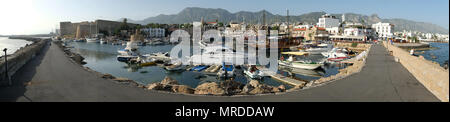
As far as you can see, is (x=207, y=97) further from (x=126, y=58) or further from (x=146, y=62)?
(x=126, y=58)

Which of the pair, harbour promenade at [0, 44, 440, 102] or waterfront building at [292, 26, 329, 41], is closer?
harbour promenade at [0, 44, 440, 102]

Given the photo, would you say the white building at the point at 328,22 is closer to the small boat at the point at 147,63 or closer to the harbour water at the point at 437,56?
the harbour water at the point at 437,56

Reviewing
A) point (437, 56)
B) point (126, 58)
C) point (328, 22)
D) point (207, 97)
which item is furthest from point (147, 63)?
point (328, 22)

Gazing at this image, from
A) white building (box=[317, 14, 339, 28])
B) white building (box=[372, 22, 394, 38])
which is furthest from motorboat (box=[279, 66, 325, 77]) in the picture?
white building (box=[372, 22, 394, 38])

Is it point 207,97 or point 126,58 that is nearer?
point 207,97

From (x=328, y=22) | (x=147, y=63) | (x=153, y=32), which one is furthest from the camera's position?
(x=153, y=32)

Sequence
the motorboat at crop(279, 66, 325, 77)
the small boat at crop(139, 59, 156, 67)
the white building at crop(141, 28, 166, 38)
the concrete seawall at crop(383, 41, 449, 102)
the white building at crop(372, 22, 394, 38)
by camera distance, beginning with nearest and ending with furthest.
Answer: the concrete seawall at crop(383, 41, 449, 102)
the motorboat at crop(279, 66, 325, 77)
the small boat at crop(139, 59, 156, 67)
the white building at crop(372, 22, 394, 38)
the white building at crop(141, 28, 166, 38)

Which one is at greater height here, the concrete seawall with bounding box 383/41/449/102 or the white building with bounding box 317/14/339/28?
the white building with bounding box 317/14/339/28

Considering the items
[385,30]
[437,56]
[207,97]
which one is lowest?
[207,97]

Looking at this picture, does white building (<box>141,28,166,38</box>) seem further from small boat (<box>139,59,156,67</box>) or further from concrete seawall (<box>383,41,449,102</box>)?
concrete seawall (<box>383,41,449,102</box>)

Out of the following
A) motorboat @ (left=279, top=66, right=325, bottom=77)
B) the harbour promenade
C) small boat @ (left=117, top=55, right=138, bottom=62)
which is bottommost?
motorboat @ (left=279, top=66, right=325, bottom=77)

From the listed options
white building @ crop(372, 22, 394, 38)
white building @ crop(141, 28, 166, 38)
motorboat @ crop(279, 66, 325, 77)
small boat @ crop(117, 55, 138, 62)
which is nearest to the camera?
motorboat @ crop(279, 66, 325, 77)

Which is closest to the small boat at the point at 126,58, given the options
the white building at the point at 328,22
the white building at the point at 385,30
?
the white building at the point at 328,22

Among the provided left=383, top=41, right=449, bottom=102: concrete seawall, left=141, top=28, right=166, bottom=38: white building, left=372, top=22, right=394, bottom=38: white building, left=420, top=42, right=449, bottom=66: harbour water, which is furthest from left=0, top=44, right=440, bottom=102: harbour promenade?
left=141, top=28, right=166, bottom=38: white building
